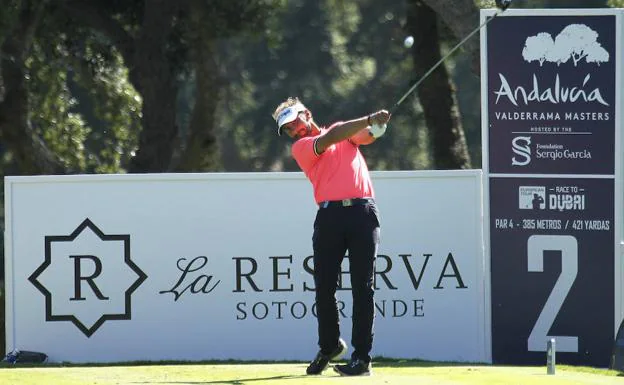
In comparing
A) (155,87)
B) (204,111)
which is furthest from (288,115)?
(204,111)

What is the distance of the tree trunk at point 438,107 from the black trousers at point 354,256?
26.5 feet

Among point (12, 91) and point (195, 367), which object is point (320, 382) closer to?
point (195, 367)

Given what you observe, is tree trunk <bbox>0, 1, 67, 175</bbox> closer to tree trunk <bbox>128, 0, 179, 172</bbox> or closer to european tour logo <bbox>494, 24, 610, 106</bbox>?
tree trunk <bbox>128, 0, 179, 172</bbox>

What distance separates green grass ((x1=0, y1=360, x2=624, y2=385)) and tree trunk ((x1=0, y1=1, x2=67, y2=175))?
7.09 m

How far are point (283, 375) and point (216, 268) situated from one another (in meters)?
2.25

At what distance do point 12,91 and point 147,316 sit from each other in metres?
7.15

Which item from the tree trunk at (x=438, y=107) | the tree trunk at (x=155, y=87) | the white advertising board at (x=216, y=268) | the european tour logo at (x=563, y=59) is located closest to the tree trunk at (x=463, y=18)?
the european tour logo at (x=563, y=59)

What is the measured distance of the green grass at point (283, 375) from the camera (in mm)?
7758

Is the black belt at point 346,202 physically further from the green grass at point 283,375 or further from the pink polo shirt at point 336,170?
the green grass at point 283,375

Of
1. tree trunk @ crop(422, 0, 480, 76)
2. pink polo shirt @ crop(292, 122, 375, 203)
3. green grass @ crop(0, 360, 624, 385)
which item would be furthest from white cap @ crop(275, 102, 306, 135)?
tree trunk @ crop(422, 0, 480, 76)

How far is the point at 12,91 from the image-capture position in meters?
16.6

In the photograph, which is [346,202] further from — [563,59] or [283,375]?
[563,59]

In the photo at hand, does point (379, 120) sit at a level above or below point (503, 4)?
below

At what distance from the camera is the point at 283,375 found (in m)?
8.17
